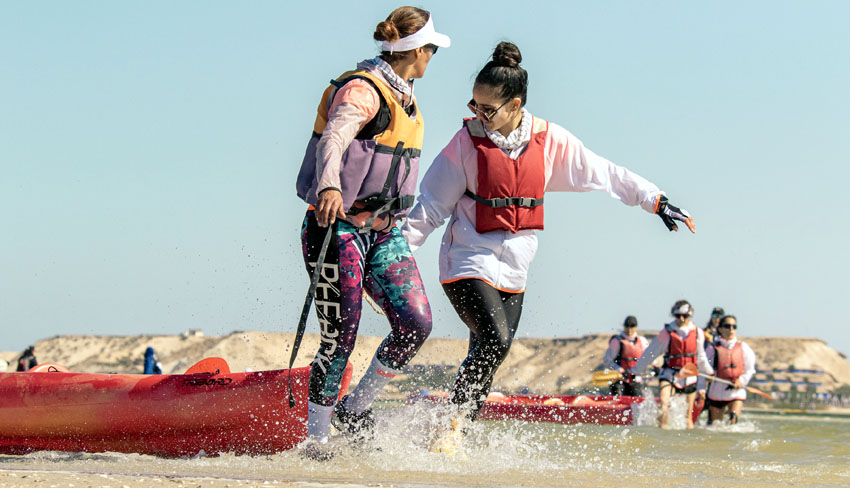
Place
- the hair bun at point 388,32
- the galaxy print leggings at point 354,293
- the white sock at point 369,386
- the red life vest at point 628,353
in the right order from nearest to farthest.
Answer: the galaxy print leggings at point 354,293 → the hair bun at point 388,32 → the white sock at point 369,386 → the red life vest at point 628,353

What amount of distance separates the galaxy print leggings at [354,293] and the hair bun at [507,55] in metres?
1.07

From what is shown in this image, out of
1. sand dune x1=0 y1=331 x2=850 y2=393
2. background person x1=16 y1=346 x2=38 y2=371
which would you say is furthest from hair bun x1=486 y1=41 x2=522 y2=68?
sand dune x1=0 y1=331 x2=850 y2=393

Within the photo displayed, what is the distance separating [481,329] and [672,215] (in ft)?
3.99

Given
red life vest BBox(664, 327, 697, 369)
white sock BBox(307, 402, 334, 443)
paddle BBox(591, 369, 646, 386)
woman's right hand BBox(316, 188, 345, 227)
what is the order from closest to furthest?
woman's right hand BBox(316, 188, 345, 227) < white sock BBox(307, 402, 334, 443) < red life vest BBox(664, 327, 697, 369) < paddle BBox(591, 369, 646, 386)

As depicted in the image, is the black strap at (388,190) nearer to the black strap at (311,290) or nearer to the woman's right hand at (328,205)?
the black strap at (311,290)

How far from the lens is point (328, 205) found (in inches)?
174

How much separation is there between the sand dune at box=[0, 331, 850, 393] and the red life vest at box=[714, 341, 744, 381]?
21426 millimetres

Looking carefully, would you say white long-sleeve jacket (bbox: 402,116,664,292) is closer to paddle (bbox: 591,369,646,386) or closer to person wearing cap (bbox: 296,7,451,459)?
person wearing cap (bbox: 296,7,451,459)

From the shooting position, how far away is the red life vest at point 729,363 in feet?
45.6

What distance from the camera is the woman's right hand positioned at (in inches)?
174

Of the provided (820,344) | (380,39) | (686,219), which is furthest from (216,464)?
(820,344)

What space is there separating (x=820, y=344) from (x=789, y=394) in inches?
500

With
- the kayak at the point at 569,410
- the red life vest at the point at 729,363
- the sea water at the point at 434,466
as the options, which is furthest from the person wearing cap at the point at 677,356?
the sea water at the point at 434,466

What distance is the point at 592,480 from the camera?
4766 millimetres
